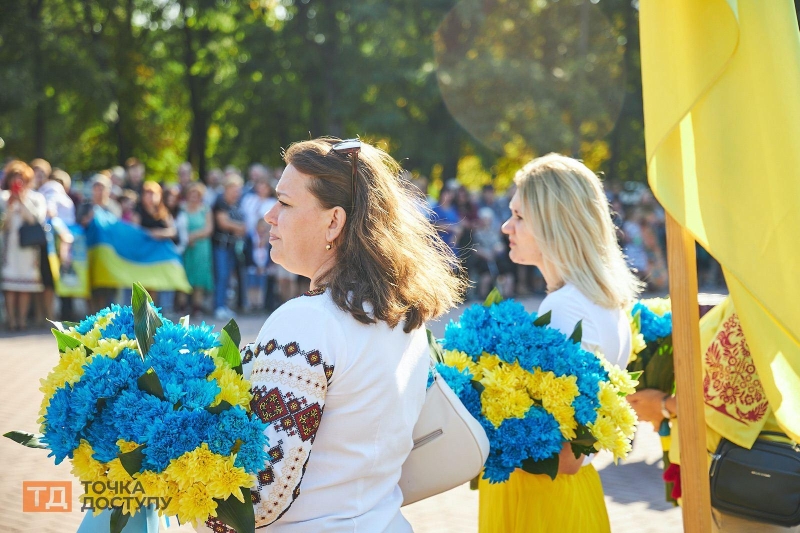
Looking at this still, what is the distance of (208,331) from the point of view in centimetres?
234

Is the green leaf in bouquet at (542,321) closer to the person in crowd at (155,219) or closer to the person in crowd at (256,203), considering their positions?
the person in crowd at (155,219)

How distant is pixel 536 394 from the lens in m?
2.97

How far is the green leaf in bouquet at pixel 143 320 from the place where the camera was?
2.29 m

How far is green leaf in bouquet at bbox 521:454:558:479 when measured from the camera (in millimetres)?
2941

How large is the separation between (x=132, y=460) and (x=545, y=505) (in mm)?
1705

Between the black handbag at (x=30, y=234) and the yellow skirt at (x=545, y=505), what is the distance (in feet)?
31.0

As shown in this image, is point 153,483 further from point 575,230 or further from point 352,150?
point 575,230

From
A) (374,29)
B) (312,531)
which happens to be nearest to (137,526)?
(312,531)

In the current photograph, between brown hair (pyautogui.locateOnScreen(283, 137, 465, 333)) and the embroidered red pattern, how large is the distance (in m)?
1.22

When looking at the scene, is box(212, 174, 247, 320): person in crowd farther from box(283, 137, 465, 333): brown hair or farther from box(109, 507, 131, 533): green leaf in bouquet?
box(109, 507, 131, 533): green leaf in bouquet

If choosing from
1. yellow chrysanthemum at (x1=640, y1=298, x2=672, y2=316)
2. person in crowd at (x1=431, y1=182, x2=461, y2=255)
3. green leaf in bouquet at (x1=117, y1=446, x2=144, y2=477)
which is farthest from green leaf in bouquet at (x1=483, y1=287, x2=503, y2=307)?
person in crowd at (x1=431, y1=182, x2=461, y2=255)

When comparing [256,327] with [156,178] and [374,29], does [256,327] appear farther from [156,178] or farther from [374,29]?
[156,178]

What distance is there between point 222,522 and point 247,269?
12057mm

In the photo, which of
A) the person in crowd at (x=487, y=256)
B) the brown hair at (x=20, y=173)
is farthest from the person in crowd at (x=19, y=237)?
the person in crowd at (x=487, y=256)
